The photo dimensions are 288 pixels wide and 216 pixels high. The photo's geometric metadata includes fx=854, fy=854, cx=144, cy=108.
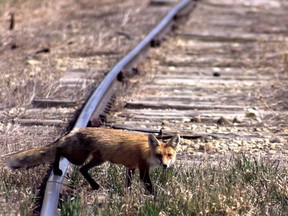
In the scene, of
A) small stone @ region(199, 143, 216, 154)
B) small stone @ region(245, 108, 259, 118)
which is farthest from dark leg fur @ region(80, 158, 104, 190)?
small stone @ region(245, 108, 259, 118)

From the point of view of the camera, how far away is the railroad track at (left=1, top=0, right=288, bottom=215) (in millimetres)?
8031

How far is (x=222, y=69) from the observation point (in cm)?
1165

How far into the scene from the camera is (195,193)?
5.90 metres

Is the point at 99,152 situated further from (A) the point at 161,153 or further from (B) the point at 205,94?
(B) the point at 205,94

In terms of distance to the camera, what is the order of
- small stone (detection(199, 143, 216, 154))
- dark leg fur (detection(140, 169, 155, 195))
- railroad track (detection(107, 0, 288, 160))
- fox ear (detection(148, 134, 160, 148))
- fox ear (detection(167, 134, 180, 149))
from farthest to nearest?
railroad track (detection(107, 0, 288, 160)) < small stone (detection(199, 143, 216, 154)) < fox ear (detection(167, 134, 180, 149)) < fox ear (detection(148, 134, 160, 148)) < dark leg fur (detection(140, 169, 155, 195))

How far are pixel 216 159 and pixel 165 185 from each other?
3.84 ft

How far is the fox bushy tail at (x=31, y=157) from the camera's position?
638cm

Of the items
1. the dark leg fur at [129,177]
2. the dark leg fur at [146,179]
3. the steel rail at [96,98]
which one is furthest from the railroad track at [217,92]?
the dark leg fur at [146,179]

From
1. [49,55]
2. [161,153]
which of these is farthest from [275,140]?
[49,55]

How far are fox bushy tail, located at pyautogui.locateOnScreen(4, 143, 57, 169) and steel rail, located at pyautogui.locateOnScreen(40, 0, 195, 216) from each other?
0.46ft

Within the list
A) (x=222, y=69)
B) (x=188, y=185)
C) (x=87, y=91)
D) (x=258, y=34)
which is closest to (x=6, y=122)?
(x=87, y=91)

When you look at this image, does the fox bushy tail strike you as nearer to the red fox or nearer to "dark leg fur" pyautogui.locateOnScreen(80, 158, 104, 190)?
the red fox

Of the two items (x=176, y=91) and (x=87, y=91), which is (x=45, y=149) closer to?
(x=87, y=91)

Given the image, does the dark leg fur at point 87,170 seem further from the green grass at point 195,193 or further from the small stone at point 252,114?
the small stone at point 252,114
